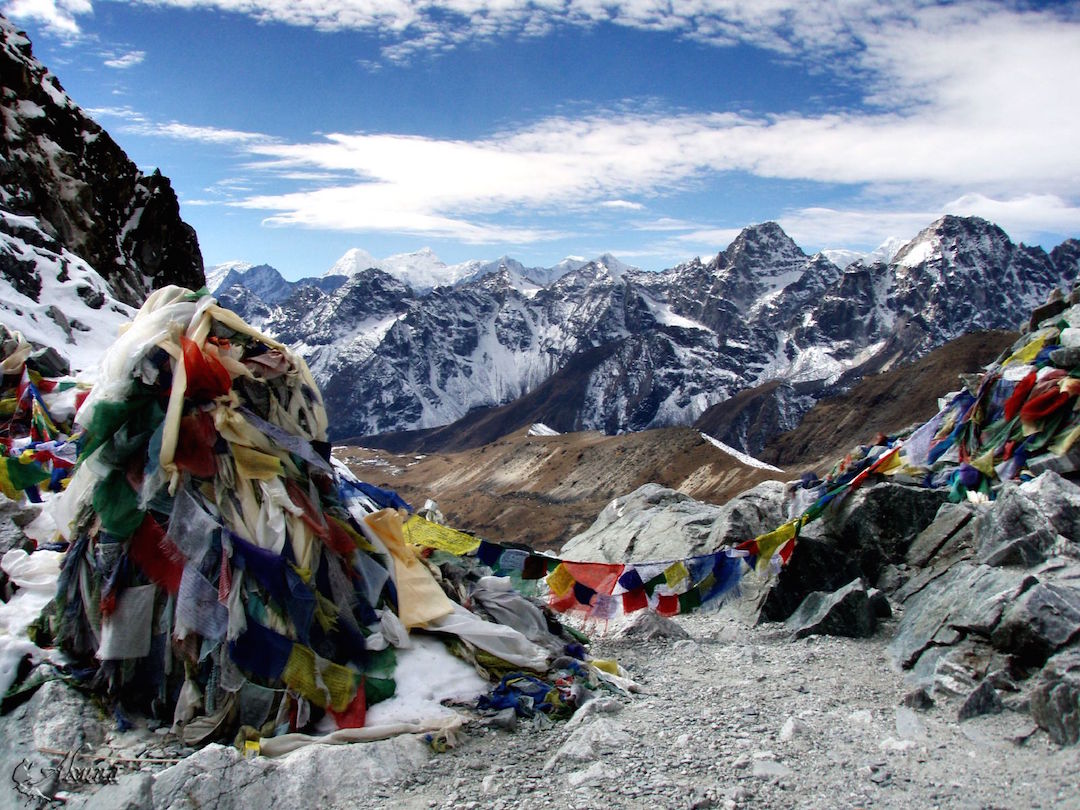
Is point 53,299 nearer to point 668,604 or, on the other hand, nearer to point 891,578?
point 668,604

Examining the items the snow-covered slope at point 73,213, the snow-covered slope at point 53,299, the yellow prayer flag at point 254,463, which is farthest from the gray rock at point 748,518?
the snow-covered slope at point 73,213

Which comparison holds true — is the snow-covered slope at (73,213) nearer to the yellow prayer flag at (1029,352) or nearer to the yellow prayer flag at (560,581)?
the yellow prayer flag at (560,581)

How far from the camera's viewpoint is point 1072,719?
6387mm

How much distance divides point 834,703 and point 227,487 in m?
6.03

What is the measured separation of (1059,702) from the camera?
21.3ft

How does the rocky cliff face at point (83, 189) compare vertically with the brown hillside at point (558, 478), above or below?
above

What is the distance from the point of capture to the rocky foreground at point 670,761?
6.14 metres

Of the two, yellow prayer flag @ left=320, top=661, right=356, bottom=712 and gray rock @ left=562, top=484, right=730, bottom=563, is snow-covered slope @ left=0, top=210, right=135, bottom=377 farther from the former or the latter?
yellow prayer flag @ left=320, top=661, right=356, bottom=712

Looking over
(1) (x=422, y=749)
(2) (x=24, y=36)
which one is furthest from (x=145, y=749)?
(2) (x=24, y=36)

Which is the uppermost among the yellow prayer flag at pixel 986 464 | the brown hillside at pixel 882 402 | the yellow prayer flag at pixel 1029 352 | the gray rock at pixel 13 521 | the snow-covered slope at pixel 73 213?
the snow-covered slope at pixel 73 213

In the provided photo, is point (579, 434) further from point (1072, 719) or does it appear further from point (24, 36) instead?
point (1072, 719)

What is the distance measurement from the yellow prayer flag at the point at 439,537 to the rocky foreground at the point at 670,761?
16.3 feet

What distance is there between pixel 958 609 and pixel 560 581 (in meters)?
6.10

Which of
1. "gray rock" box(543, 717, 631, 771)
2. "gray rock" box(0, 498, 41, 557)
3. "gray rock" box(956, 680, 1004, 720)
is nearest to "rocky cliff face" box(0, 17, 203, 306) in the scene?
"gray rock" box(0, 498, 41, 557)
